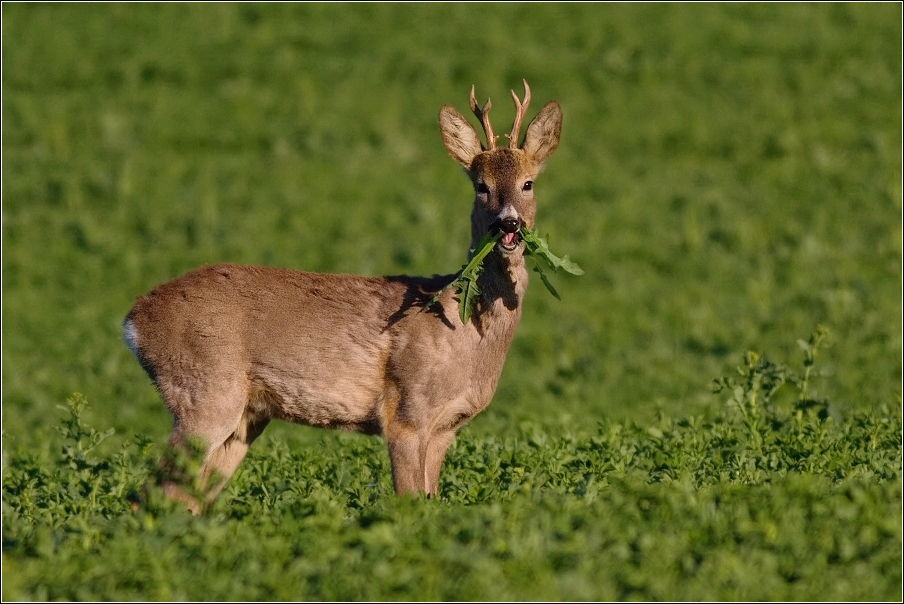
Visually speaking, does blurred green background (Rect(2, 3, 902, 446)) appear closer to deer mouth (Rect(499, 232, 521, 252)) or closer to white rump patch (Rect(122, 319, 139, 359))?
deer mouth (Rect(499, 232, 521, 252))

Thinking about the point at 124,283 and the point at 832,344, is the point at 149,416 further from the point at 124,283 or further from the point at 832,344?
the point at 832,344

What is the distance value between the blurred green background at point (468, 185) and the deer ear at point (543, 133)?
3479 millimetres

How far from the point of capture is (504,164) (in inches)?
325

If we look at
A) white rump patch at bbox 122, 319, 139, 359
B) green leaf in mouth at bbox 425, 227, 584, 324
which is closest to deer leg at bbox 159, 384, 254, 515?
white rump patch at bbox 122, 319, 139, 359

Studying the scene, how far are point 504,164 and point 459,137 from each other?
481mm

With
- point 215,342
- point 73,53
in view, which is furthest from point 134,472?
point 73,53

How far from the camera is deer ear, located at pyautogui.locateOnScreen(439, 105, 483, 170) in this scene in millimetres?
8594

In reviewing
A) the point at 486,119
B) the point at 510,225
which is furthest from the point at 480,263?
the point at 486,119

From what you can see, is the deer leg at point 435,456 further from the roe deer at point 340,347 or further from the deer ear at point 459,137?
the deer ear at point 459,137

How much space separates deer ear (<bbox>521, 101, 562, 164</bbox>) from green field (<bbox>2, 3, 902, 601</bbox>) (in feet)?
5.43

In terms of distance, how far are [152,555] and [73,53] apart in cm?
1827

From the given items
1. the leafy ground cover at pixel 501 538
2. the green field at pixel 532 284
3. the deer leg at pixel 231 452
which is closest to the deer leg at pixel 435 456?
the green field at pixel 532 284

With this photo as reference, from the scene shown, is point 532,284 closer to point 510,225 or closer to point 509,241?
point 509,241

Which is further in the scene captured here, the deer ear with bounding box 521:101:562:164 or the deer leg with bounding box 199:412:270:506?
the deer ear with bounding box 521:101:562:164
